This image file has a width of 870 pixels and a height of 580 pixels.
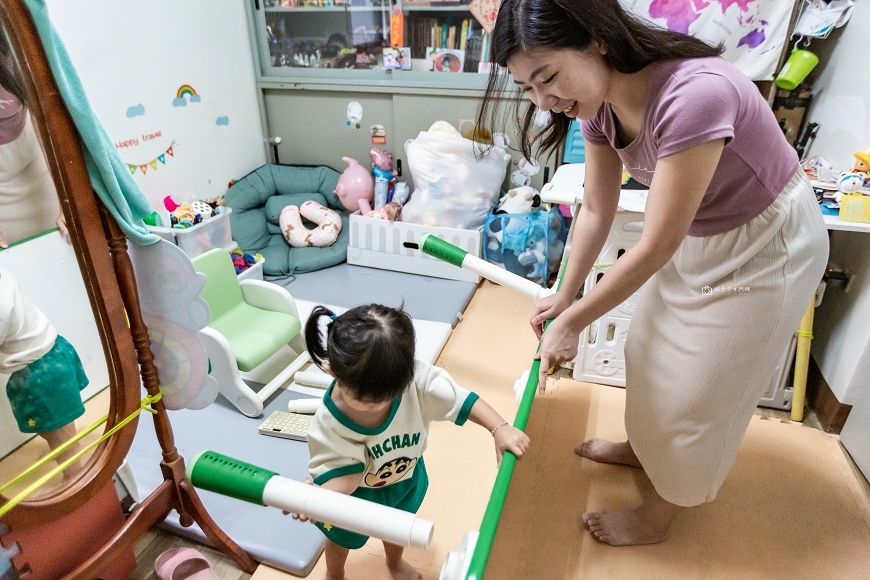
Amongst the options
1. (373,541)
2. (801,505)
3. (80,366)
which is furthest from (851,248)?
(80,366)

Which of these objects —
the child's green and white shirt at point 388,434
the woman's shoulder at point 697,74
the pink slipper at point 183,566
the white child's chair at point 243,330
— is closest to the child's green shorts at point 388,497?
the child's green and white shirt at point 388,434

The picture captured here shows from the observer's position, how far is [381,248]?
9.16ft

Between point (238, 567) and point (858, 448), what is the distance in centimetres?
178

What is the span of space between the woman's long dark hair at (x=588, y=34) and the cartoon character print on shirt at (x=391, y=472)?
75 cm

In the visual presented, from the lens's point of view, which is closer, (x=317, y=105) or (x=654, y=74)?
(x=654, y=74)

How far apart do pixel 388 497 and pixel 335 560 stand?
0.23m

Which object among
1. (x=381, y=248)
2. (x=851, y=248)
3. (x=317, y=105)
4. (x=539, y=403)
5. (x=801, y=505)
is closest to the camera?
(x=801, y=505)

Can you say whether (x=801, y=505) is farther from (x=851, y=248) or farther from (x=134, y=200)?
Result: (x=134, y=200)

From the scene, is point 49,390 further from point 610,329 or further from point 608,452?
point 610,329

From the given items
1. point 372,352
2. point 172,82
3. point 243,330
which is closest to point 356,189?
point 172,82

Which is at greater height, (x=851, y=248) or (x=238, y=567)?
(x=851, y=248)

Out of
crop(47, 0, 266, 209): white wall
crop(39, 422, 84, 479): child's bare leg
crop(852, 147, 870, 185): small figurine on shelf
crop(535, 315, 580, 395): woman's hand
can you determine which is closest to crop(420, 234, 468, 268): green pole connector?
crop(535, 315, 580, 395): woman's hand

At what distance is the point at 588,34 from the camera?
842 mm

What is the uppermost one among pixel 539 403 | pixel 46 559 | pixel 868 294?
pixel 868 294
